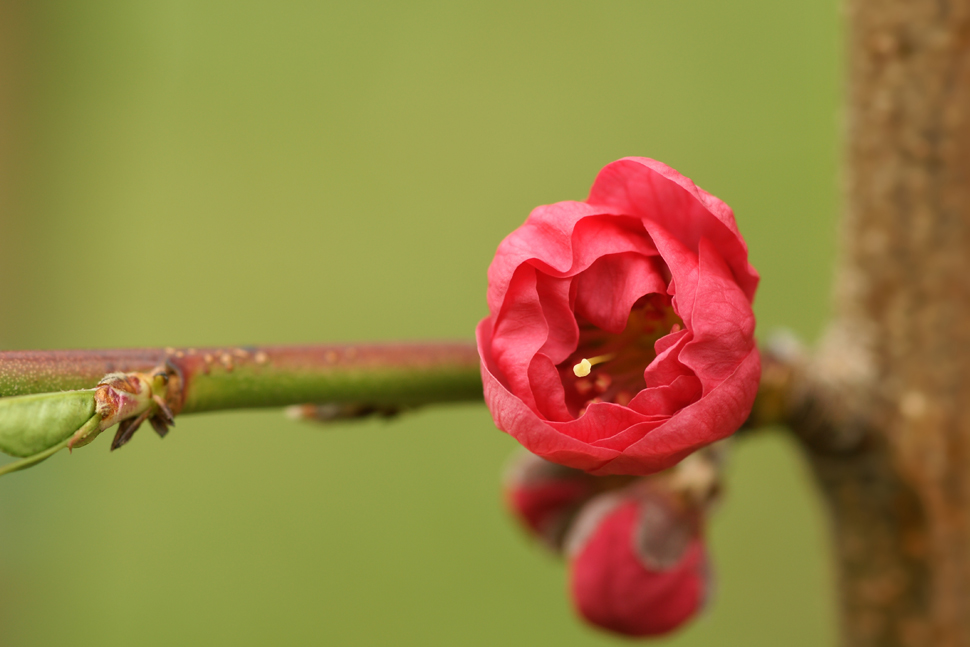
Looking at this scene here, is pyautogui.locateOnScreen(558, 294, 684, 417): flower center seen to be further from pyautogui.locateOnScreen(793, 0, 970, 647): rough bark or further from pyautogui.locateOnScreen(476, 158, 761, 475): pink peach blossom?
pyautogui.locateOnScreen(793, 0, 970, 647): rough bark

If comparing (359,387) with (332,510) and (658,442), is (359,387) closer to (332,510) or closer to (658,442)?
(658,442)

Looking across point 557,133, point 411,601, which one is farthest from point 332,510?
point 557,133

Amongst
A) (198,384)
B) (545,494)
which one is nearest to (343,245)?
(545,494)

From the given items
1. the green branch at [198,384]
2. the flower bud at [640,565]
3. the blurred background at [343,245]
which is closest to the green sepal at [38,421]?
the green branch at [198,384]

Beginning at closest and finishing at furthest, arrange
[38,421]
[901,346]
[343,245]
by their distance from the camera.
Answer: [38,421] < [901,346] < [343,245]

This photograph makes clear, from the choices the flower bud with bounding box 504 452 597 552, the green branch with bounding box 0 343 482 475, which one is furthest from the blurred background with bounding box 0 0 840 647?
the green branch with bounding box 0 343 482 475

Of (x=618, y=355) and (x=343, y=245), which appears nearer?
(x=618, y=355)

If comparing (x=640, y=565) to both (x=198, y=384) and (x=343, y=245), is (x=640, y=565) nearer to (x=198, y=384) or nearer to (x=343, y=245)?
(x=198, y=384)
